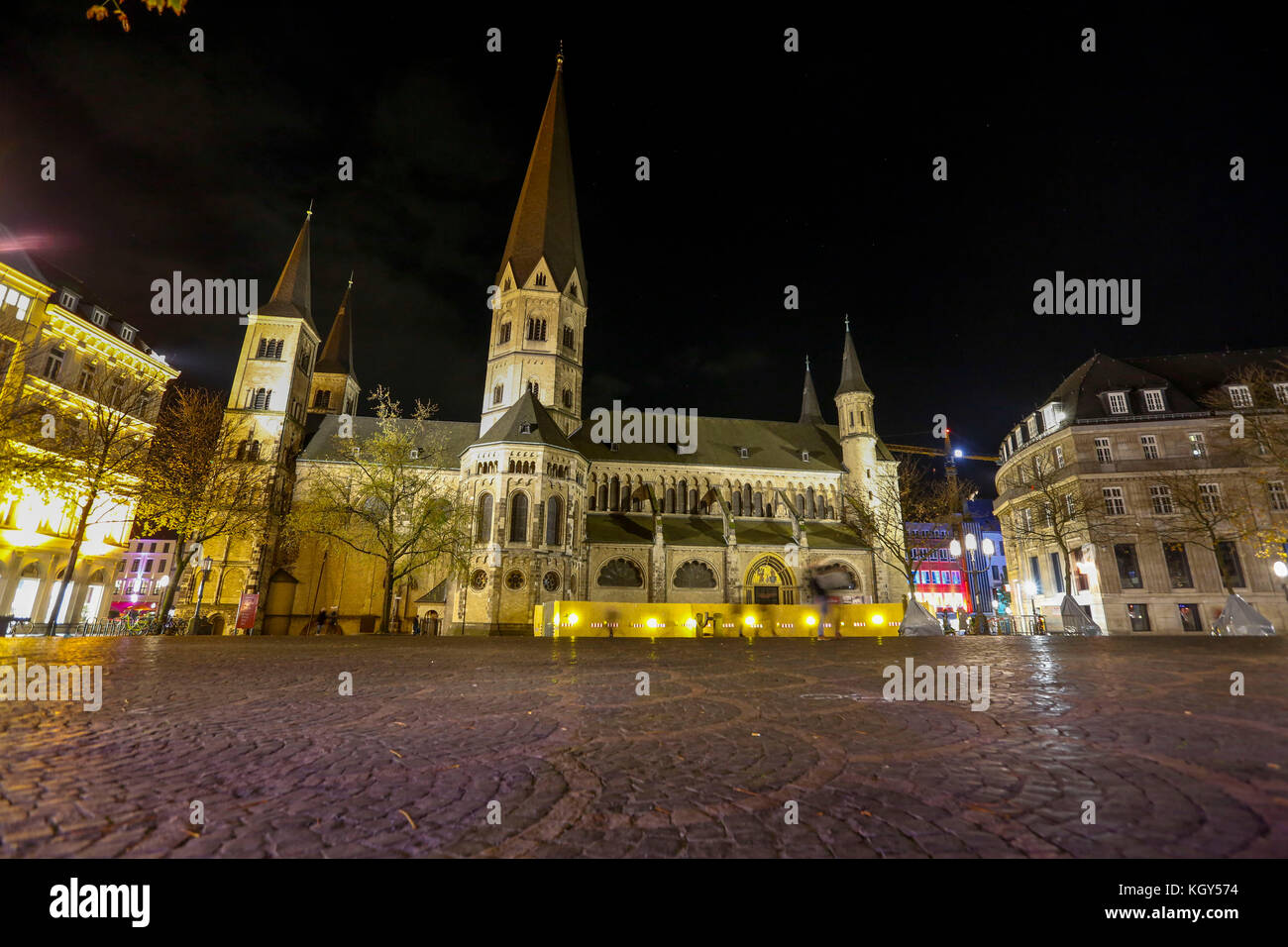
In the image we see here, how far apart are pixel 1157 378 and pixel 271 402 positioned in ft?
210

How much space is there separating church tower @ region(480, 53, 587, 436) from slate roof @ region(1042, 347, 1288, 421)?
34.9m

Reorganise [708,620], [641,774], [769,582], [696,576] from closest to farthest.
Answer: [641,774]
[708,620]
[696,576]
[769,582]

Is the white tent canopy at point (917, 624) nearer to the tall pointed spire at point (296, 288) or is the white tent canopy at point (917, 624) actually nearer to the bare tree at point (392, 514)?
the bare tree at point (392, 514)

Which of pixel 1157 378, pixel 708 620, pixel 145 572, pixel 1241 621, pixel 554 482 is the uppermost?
pixel 1157 378

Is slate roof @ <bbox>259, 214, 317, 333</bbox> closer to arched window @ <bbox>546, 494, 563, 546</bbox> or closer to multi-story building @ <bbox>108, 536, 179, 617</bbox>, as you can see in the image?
arched window @ <bbox>546, 494, 563, 546</bbox>

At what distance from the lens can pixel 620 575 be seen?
1483 inches

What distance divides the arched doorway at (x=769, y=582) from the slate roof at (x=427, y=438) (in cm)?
2402

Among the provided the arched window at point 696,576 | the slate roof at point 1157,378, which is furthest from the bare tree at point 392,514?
the slate roof at point 1157,378

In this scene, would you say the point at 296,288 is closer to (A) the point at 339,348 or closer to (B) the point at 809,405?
(A) the point at 339,348

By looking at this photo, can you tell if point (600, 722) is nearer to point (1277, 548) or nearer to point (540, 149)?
point (1277, 548)

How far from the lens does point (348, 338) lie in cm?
5972

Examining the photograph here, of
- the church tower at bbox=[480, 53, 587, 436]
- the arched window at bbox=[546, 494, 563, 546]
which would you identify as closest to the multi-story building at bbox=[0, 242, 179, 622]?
the arched window at bbox=[546, 494, 563, 546]

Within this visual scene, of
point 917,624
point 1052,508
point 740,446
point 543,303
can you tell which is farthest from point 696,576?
point 543,303

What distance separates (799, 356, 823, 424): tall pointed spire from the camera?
183 ft
